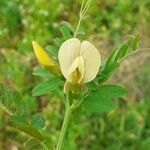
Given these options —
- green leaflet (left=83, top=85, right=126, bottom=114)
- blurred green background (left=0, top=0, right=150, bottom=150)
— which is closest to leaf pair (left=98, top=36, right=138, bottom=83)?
green leaflet (left=83, top=85, right=126, bottom=114)

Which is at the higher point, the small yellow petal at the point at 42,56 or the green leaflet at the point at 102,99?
the small yellow petal at the point at 42,56

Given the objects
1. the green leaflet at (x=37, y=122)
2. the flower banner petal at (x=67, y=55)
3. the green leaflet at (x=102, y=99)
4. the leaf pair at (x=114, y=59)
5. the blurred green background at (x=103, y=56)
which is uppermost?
the flower banner petal at (x=67, y=55)

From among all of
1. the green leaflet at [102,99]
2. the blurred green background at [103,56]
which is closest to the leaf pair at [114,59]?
the green leaflet at [102,99]

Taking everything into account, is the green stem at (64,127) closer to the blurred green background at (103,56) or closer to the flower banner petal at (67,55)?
the flower banner petal at (67,55)

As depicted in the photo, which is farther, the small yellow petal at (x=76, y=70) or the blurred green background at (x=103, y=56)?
the blurred green background at (x=103, y=56)

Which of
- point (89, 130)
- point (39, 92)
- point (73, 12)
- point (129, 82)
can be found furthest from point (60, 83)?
point (73, 12)

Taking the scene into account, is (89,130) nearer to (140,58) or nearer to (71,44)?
(140,58)

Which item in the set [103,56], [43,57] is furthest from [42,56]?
[103,56]

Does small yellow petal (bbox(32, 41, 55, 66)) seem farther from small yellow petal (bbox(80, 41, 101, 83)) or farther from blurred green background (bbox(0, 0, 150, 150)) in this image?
blurred green background (bbox(0, 0, 150, 150))
